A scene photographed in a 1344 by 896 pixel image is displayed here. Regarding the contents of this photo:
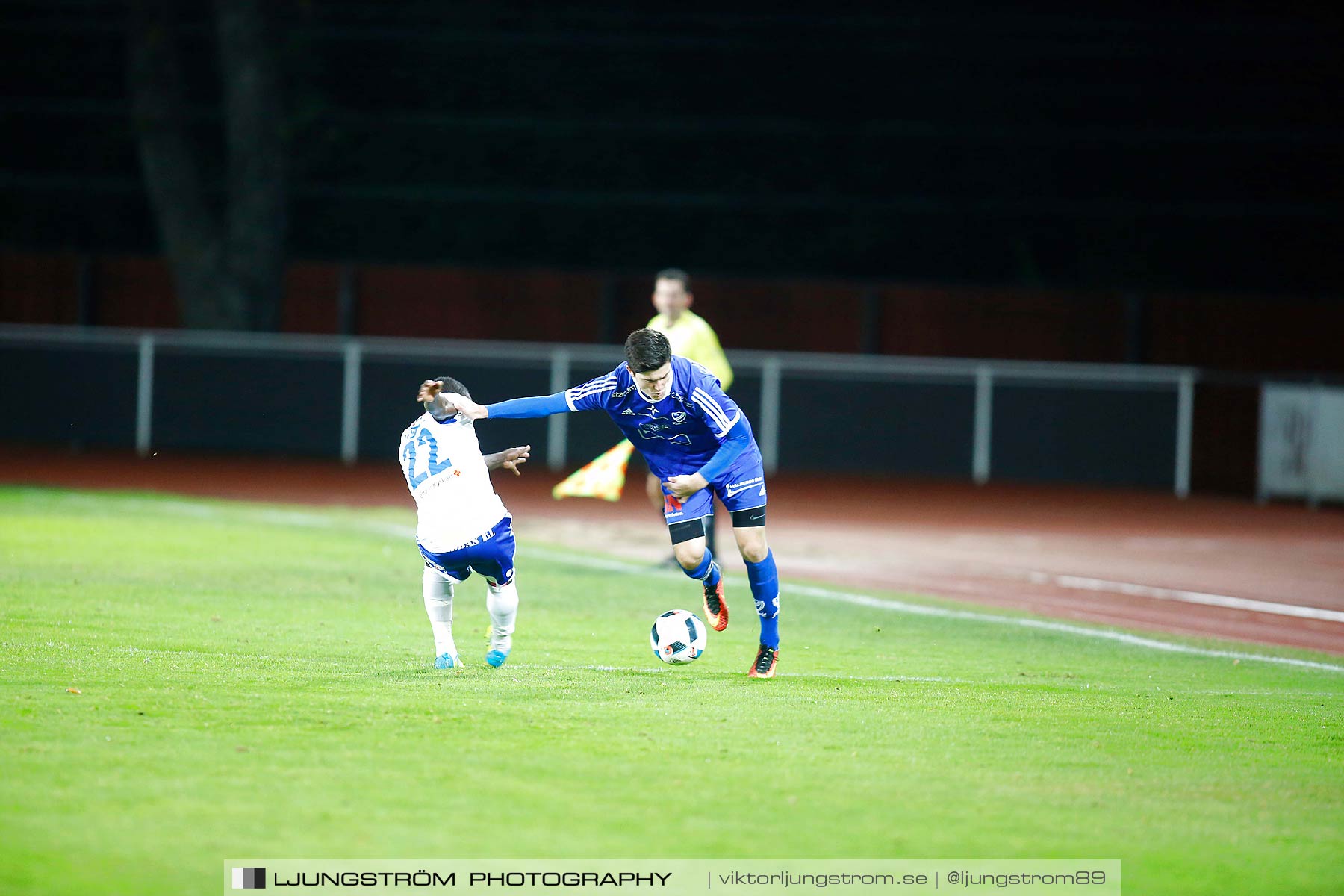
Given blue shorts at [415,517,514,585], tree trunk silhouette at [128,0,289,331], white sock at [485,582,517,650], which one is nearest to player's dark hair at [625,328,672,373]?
blue shorts at [415,517,514,585]

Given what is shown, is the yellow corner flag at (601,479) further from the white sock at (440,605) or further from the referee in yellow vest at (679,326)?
the white sock at (440,605)

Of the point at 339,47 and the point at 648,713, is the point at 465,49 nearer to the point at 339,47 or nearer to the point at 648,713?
the point at 339,47

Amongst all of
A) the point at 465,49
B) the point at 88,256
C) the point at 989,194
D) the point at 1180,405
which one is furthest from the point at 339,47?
the point at 1180,405

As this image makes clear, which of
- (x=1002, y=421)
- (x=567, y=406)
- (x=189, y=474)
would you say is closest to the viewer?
(x=567, y=406)

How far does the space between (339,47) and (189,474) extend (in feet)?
43.3

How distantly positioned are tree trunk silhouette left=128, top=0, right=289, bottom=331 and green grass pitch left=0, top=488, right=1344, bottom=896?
1625cm

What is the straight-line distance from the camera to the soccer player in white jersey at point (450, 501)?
784 cm

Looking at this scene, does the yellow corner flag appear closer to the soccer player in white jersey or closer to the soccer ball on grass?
the soccer ball on grass

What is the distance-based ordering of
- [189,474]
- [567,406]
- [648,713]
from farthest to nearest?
[189,474], [567,406], [648,713]

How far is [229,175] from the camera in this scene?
87.3ft

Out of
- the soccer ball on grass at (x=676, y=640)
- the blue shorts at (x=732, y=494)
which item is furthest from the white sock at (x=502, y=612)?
the blue shorts at (x=732, y=494)

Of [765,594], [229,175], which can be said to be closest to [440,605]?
[765,594]

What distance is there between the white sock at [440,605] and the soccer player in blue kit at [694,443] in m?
0.84

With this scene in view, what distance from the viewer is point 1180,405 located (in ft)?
78.2
